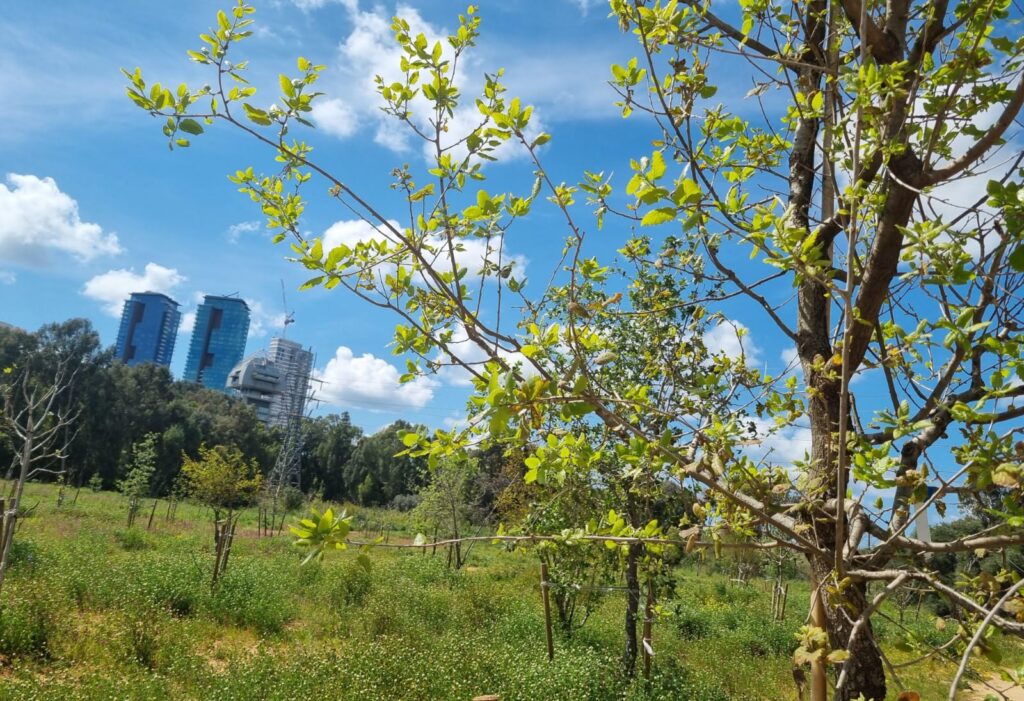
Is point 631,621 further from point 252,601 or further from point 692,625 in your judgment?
point 252,601

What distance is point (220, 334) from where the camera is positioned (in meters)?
163

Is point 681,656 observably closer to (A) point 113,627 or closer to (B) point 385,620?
(B) point 385,620

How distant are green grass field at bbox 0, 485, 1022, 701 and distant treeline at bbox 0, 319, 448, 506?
54.7 ft

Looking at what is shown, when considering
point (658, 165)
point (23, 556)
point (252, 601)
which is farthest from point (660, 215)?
point (23, 556)

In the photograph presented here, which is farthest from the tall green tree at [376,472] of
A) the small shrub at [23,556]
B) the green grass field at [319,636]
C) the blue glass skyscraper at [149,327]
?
the blue glass skyscraper at [149,327]

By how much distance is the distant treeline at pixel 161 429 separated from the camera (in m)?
33.1

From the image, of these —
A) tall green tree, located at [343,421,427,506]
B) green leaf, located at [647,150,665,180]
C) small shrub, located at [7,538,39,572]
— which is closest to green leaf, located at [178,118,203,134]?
green leaf, located at [647,150,665,180]

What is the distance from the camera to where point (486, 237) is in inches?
59.5

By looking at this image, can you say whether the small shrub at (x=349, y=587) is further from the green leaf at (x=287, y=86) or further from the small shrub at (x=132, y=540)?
the green leaf at (x=287, y=86)

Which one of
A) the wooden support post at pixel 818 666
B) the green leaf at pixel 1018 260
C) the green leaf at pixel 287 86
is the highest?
the green leaf at pixel 287 86

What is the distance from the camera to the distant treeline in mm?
33125

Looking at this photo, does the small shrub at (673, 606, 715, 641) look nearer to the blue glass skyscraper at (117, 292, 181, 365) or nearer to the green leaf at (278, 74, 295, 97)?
the green leaf at (278, 74, 295, 97)

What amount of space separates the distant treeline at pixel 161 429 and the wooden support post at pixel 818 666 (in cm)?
2724

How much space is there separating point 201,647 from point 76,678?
191 centimetres
